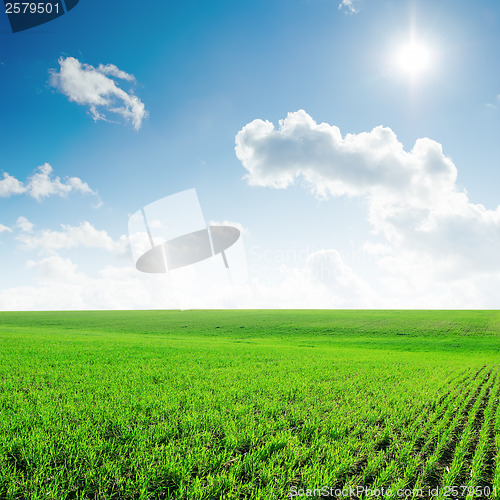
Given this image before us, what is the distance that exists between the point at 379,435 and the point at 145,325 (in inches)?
2092

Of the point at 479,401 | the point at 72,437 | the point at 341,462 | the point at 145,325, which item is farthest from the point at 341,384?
the point at 145,325

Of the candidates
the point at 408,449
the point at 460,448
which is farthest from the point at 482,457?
the point at 408,449

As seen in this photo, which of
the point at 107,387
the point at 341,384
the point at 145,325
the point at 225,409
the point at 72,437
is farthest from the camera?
the point at 145,325

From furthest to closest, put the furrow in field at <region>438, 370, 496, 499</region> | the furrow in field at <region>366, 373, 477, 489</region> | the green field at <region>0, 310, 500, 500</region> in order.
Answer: the furrow in field at <region>438, 370, 496, 499</region>
the furrow in field at <region>366, 373, 477, 489</region>
the green field at <region>0, 310, 500, 500</region>

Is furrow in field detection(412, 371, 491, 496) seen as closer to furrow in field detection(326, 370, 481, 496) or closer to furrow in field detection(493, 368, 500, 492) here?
furrow in field detection(326, 370, 481, 496)

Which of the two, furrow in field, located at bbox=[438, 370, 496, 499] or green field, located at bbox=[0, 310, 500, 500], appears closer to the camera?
green field, located at bbox=[0, 310, 500, 500]

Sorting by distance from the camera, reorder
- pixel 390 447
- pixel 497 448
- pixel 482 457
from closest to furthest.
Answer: pixel 482 457, pixel 390 447, pixel 497 448

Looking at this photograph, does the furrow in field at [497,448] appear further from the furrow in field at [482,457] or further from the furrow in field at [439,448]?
the furrow in field at [439,448]

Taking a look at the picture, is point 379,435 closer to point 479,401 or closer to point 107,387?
point 479,401

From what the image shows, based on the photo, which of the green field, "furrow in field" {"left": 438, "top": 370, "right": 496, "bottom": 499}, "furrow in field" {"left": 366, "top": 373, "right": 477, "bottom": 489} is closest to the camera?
the green field

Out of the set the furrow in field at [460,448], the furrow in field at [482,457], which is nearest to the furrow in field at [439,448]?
the furrow in field at [460,448]

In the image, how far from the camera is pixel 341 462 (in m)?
5.50

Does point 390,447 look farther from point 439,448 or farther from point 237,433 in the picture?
point 237,433

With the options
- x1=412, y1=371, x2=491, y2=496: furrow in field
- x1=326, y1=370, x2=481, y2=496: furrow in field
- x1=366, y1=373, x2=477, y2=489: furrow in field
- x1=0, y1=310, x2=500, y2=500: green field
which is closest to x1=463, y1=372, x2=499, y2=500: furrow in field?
x1=0, y1=310, x2=500, y2=500: green field
